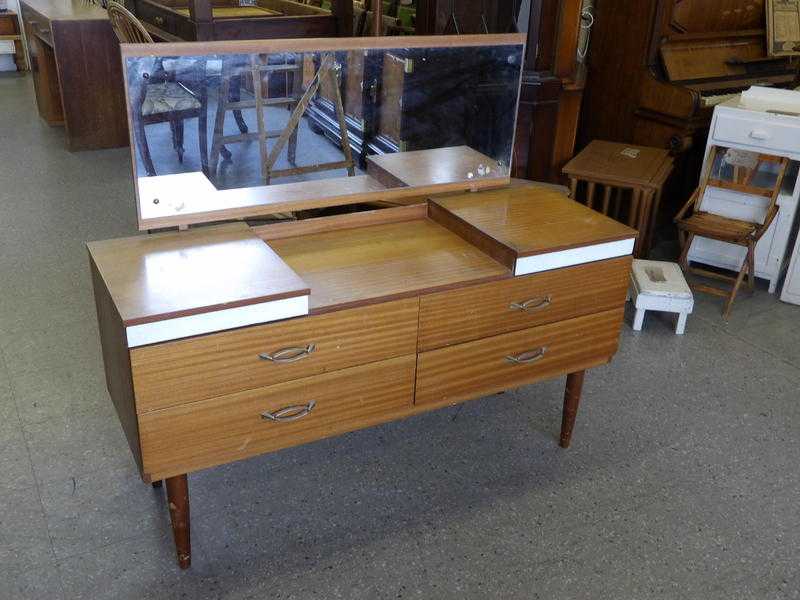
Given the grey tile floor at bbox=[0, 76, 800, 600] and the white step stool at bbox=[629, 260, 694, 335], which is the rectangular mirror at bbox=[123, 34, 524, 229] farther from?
the white step stool at bbox=[629, 260, 694, 335]

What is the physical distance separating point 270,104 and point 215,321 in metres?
0.66

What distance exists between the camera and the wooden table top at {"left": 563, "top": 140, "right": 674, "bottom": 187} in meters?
3.37

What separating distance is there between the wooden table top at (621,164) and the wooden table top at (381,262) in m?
1.52

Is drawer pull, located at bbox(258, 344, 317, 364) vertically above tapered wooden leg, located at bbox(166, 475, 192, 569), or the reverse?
drawer pull, located at bbox(258, 344, 317, 364)

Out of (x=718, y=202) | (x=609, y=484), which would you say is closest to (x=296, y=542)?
(x=609, y=484)

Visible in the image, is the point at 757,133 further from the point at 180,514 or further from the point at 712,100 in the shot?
the point at 180,514

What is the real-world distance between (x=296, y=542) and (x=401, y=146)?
1.08 m

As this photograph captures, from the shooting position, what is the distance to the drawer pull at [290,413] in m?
1.69

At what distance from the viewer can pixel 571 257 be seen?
1.92 m

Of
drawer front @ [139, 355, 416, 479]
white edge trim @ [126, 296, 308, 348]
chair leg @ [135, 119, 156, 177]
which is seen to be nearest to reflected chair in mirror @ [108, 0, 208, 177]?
chair leg @ [135, 119, 156, 177]

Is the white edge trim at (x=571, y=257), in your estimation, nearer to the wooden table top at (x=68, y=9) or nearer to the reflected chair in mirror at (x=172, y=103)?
the reflected chair in mirror at (x=172, y=103)

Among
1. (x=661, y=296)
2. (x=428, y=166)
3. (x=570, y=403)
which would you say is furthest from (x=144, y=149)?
(x=661, y=296)

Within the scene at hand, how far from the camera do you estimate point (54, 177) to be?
4.43 m

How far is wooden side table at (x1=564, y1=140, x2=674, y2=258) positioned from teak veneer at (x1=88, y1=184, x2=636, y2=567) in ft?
4.21
